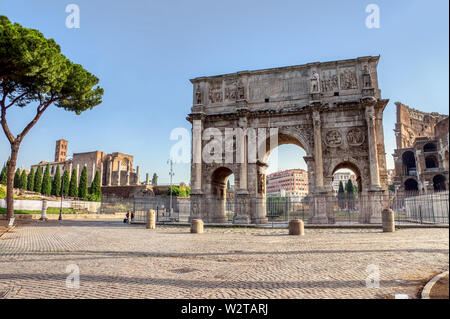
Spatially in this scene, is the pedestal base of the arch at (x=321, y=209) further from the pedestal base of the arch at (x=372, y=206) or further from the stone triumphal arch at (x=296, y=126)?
the pedestal base of the arch at (x=372, y=206)

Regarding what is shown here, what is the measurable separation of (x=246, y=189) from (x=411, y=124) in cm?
6017

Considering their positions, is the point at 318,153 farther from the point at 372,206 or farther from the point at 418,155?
Answer: the point at 418,155

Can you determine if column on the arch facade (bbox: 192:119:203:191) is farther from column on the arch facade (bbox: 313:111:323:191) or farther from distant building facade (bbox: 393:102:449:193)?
distant building facade (bbox: 393:102:449:193)

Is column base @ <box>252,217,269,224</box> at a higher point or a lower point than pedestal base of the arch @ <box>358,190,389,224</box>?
lower

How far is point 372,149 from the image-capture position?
18.9 m

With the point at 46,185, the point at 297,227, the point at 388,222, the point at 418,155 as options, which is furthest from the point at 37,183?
the point at 418,155

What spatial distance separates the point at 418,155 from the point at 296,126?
34.5m

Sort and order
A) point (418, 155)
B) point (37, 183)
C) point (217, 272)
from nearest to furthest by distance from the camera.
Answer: point (217, 272)
point (418, 155)
point (37, 183)

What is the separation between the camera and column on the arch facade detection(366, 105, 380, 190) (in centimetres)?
1858

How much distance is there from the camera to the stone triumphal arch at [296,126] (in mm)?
19344

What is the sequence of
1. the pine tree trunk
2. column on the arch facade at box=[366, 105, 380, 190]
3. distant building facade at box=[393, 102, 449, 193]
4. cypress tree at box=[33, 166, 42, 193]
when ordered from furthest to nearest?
cypress tree at box=[33, 166, 42, 193] < distant building facade at box=[393, 102, 449, 193] < the pine tree trunk < column on the arch facade at box=[366, 105, 380, 190]

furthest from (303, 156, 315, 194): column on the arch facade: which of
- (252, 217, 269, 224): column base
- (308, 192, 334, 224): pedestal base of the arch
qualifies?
(252, 217, 269, 224): column base

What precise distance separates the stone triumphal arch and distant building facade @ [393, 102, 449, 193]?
59.2 ft
